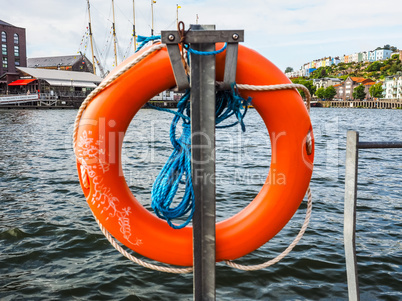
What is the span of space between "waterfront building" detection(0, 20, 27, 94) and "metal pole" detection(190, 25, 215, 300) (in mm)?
51717

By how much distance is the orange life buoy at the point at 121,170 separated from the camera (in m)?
1.95

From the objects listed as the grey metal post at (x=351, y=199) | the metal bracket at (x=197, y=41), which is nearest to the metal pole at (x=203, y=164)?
the metal bracket at (x=197, y=41)

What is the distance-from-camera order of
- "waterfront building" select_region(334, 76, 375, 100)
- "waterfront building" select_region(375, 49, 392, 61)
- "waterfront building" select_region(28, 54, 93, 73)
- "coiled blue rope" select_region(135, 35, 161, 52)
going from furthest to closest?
"waterfront building" select_region(375, 49, 392, 61)
"waterfront building" select_region(334, 76, 375, 100)
"waterfront building" select_region(28, 54, 93, 73)
"coiled blue rope" select_region(135, 35, 161, 52)

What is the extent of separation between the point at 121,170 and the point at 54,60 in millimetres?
66884

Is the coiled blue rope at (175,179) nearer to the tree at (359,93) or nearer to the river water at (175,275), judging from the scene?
the river water at (175,275)

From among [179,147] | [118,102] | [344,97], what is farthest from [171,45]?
[344,97]

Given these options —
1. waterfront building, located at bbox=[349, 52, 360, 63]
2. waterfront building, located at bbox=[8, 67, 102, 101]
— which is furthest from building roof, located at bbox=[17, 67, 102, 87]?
waterfront building, located at bbox=[349, 52, 360, 63]

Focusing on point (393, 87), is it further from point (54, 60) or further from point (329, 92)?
point (54, 60)

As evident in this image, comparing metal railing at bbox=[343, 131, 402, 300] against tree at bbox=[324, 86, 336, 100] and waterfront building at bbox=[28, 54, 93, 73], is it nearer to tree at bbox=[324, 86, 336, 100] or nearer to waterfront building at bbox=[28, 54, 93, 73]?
waterfront building at bbox=[28, 54, 93, 73]

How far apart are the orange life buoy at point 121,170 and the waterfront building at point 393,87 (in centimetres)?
9000

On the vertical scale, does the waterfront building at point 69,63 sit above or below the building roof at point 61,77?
above

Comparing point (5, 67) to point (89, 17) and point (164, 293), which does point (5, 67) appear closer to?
point (89, 17)

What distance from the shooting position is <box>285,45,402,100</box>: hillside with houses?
8788cm

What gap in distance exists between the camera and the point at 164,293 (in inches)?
130
